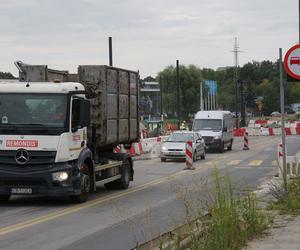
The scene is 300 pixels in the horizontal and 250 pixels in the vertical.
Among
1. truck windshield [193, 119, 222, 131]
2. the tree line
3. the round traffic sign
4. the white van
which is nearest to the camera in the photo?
the round traffic sign

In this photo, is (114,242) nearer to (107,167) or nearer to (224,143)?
(107,167)

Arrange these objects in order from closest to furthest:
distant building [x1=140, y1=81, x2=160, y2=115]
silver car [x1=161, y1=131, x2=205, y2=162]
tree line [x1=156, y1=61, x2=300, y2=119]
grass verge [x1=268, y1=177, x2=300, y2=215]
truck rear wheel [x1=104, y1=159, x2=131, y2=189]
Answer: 1. grass verge [x1=268, y1=177, x2=300, y2=215]
2. truck rear wheel [x1=104, y1=159, x2=131, y2=189]
3. silver car [x1=161, y1=131, x2=205, y2=162]
4. distant building [x1=140, y1=81, x2=160, y2=115]
5. tree line [x1=156, y1=61, x2=300, y2=119]

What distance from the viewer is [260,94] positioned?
155250 millimetres

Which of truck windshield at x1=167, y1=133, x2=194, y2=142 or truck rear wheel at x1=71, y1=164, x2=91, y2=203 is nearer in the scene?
truck rear wheel at x1=71, y1=164, x2=91, y2=203

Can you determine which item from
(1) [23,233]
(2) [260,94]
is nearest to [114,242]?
(1) [23,233]

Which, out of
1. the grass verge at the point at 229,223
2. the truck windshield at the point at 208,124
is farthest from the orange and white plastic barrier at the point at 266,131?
the grass verge at the point at 229,223

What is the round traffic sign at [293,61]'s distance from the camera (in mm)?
12086

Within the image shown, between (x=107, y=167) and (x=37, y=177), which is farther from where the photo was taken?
(x=107, y=167)

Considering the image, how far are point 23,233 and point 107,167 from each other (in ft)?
20.0

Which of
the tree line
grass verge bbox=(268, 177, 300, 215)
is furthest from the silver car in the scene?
the tree line

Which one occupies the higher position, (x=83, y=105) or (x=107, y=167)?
(x=83, y=105)

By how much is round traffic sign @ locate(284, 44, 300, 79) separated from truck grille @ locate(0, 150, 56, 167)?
519cm

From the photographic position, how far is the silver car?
1230 inches

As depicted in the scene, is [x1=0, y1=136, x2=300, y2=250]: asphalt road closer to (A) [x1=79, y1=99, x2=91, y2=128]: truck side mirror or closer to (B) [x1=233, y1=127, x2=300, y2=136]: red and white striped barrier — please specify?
(A) [x1=79, y1=99, x2=91, y2=128]: truck side mirror
